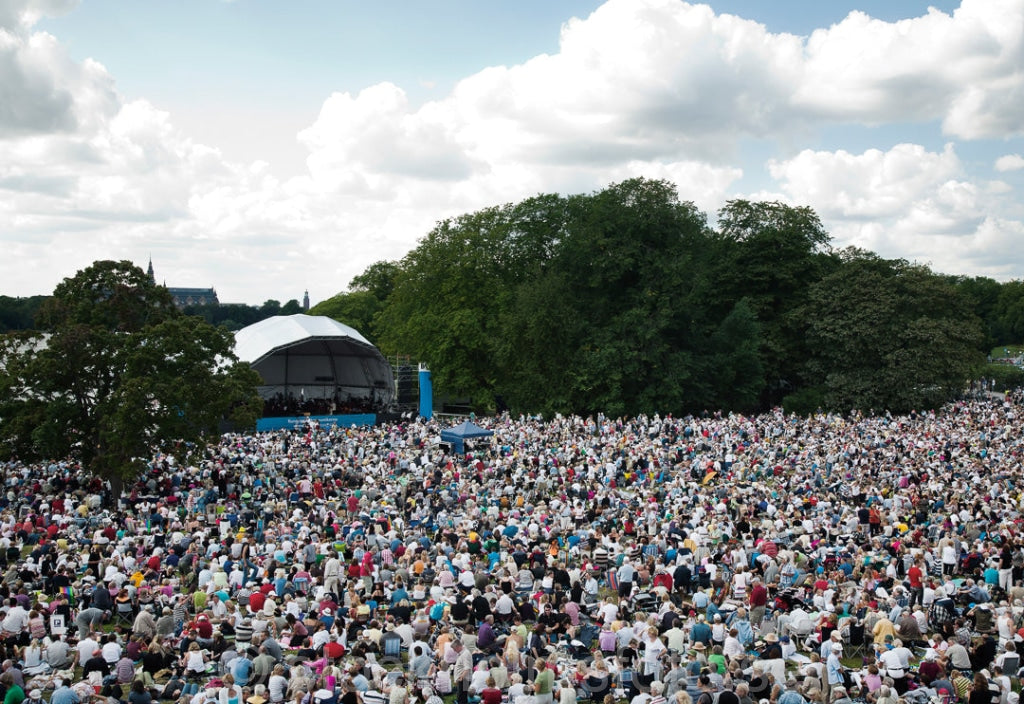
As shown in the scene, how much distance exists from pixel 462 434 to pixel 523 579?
13.8m


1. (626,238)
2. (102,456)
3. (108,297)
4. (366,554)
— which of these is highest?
(626,238)

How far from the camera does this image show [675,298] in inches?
1551

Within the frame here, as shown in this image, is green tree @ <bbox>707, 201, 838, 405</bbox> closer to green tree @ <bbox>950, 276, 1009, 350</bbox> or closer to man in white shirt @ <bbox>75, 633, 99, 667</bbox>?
man in white shirt @ <bbox>75, 633, 99, 667</bbox>

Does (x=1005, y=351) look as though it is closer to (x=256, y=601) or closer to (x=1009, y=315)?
(x=1009, y=315)

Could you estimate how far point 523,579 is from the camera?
14898 millimetres

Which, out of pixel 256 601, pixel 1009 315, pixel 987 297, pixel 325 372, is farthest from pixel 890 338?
pixel 987 297

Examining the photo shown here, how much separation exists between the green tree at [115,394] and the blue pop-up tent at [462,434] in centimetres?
676

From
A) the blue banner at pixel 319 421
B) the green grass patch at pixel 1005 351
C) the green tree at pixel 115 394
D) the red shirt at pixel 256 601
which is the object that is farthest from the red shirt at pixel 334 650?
the green grass patch at pixel 1005 351

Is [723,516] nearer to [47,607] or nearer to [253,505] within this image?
[253,505]

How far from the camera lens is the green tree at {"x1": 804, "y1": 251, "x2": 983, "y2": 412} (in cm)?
3953

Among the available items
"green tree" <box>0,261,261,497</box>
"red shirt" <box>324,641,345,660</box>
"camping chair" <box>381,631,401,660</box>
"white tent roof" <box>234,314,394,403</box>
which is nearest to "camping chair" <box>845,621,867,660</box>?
"camping chair" <box>381,631,401,660</box>

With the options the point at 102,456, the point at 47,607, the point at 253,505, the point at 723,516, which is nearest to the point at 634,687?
the point at 723,516

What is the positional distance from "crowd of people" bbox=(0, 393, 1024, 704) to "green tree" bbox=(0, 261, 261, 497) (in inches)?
45.3

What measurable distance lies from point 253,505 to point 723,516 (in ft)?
38.8
